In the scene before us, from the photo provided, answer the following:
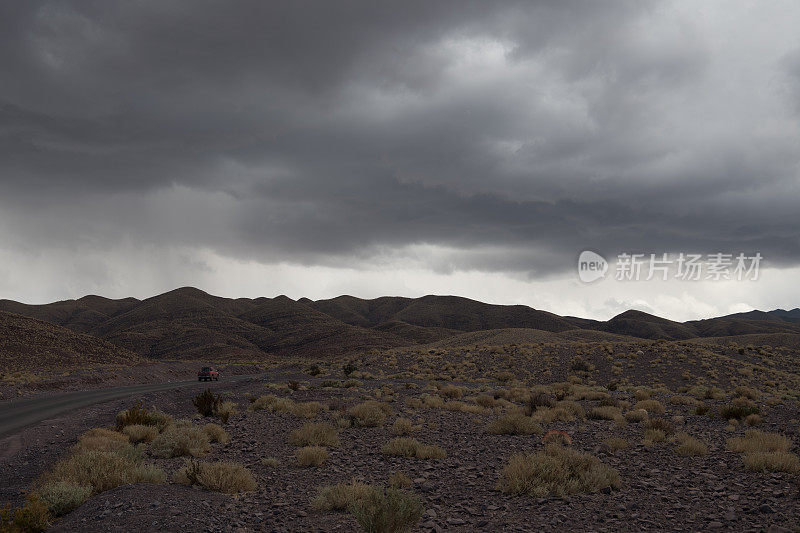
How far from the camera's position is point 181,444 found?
44.3 feet

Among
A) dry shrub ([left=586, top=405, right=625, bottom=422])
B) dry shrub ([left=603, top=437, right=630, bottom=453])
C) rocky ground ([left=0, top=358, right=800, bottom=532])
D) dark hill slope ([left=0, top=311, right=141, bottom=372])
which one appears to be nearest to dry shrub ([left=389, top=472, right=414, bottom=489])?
rocky ground ([left=0, top=358, right=800, bottom=532])

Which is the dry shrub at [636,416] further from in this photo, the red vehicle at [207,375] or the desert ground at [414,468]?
the red vehicle at [207,375]

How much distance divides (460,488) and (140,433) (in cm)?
1108

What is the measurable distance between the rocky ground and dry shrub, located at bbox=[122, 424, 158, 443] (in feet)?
5.65

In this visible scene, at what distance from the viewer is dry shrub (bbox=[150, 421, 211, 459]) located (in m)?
13.2

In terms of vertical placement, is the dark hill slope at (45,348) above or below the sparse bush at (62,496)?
below

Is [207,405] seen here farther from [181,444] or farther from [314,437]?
[314,437]

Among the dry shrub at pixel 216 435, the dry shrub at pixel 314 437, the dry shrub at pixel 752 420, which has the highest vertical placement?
the dry shrub at pixel 752 420

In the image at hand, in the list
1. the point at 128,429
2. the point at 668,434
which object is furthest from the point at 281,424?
the point at 668,434

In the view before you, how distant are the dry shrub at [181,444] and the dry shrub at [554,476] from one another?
840 centimetres

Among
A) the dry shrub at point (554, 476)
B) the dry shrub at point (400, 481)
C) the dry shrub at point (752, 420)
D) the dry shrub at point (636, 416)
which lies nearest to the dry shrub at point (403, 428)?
the dry shrub at point (400, 481)

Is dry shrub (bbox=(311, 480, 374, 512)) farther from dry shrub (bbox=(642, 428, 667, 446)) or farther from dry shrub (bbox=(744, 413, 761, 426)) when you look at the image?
dry shrub (bbox=(744, 413, 761, 426))

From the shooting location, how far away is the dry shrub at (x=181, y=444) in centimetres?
1323

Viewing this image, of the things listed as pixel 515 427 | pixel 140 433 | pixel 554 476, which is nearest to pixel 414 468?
pixel 554 476
